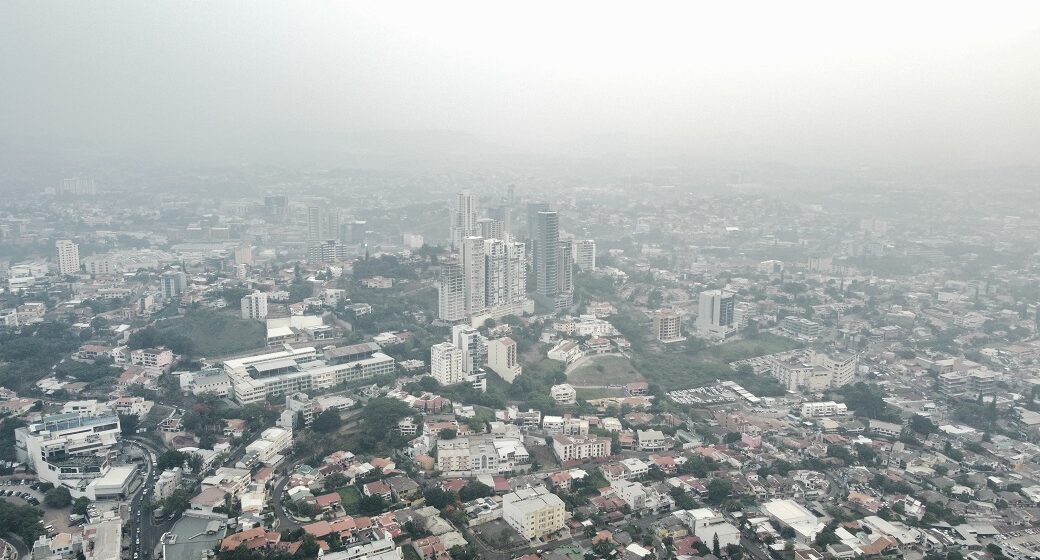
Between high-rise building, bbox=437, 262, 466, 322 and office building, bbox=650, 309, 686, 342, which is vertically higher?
high-rise building, bbox=437, 262, 466, 322

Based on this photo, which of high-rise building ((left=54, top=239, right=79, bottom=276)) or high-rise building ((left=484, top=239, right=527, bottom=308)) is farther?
high-rise building ((left=54, top=239, right=79, bottom=276))

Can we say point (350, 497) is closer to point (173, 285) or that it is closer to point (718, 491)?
point (718, 491)

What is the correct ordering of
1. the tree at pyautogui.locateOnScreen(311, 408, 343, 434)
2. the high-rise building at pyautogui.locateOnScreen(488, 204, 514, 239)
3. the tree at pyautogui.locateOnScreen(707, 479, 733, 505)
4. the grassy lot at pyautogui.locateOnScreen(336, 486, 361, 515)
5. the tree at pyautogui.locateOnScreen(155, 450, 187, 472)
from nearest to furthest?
the grassy lot at pyautogui.locateOnScreen(336, 486, 361, 515), the tree at pyautogui.locateOnScreen(707, 479, 733, 505), the tree at pyautogui.locateOnScreen(155, 450, 187, 472), the tree at pyautogui.locateOnScreen(311, 408, 343, 434), the high-rise building at pyautogui.locateOnScreen(488, 204, 514, 239)

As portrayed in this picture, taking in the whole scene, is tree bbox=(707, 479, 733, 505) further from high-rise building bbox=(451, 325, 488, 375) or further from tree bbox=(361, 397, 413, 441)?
high-rise building bbox=(451, 325, 488, 375)

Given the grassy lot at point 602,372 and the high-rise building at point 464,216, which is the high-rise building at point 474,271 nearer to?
the grassy lot at point 602,372

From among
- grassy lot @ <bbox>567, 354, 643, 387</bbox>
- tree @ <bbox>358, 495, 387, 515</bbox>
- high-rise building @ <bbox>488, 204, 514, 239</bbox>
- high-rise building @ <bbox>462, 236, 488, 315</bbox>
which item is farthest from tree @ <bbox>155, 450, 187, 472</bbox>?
high-rise building @ <bbox>488, 204, 514, 239</bbox>

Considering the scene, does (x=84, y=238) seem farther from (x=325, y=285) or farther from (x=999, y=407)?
(x=999, y=407)

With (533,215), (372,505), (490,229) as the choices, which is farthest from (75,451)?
(533,215)
